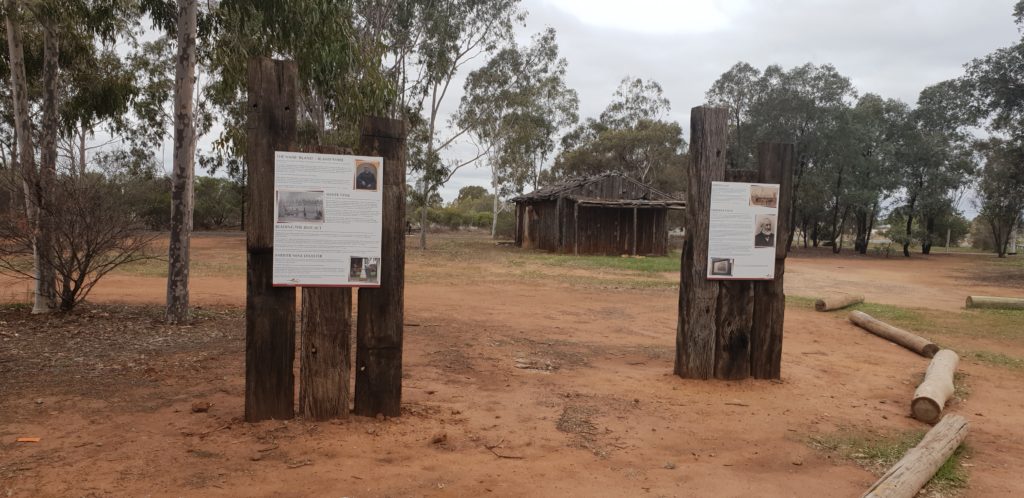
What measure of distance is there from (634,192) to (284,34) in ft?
74.1

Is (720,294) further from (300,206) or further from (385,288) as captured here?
(300,206)

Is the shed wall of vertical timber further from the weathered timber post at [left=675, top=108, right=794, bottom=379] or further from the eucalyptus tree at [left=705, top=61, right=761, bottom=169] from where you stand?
the weathered timber post at [left=675, top=108, right=794, bottom=379]

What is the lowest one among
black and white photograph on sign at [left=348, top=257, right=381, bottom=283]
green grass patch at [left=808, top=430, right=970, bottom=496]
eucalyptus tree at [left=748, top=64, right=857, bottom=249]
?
green grass patch at [left=808, top=430, right=970, bottom=496]

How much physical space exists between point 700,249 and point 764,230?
659 millimetres

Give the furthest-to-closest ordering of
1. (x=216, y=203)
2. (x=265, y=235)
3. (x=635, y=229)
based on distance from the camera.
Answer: (x=216, y=203) → (x=635, y=229) → (x=265, y=235)

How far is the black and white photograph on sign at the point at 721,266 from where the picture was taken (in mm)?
5973

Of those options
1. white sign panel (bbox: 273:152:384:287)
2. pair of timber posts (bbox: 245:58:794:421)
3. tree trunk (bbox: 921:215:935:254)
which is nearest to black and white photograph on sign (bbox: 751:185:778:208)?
pair of timber posts (bbox: 245:58:794:421)

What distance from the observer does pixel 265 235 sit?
4.16 m

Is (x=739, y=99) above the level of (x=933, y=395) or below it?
above

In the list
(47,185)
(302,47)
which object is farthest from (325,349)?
(302,47)

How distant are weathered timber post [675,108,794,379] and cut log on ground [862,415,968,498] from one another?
5.81ft

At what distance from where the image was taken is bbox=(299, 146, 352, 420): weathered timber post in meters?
4.30

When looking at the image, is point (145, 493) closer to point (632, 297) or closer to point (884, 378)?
point (884, 378)

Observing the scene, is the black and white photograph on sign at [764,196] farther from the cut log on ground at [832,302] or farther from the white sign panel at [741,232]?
the cut log on ground at [832,302]
